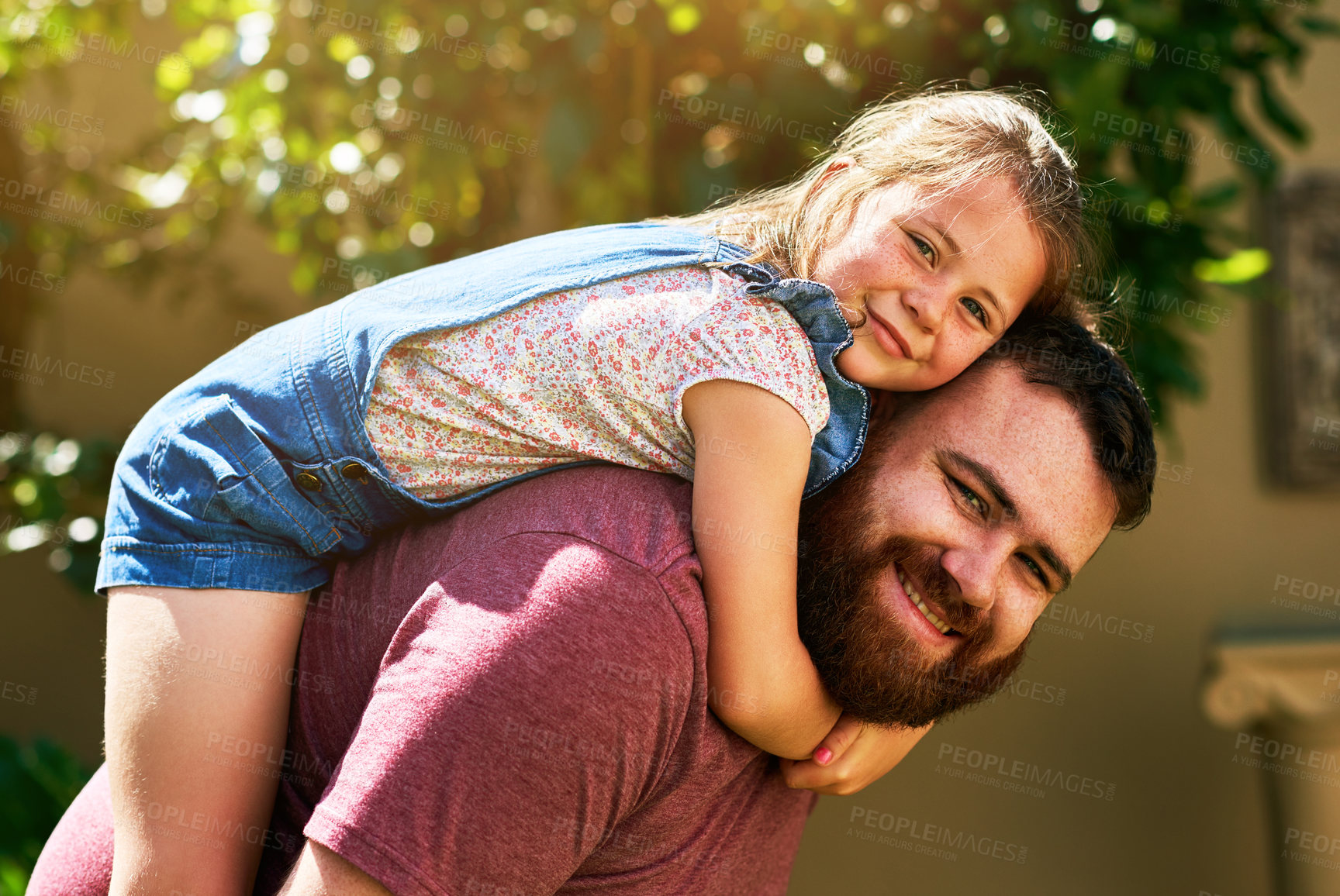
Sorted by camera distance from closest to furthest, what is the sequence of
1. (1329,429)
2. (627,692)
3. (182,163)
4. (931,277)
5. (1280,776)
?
(627,692) < (931,277) < (182,163) < (1280,776) < (1329,429)

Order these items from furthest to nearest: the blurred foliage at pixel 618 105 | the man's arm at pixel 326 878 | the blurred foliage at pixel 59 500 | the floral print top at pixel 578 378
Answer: the blurred foliage at pixel 59 500
the blurred foliage at pixel 618 105
the floral print top at pixel 578 378
the man's arm at pixel 326 878

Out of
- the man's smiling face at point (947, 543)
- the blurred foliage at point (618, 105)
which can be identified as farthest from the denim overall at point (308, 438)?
the blurred foliage at point (618, 105)

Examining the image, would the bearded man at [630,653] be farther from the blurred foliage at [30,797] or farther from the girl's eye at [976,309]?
the blurred foliage at [30,797]

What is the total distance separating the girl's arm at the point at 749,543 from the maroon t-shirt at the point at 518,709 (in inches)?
1.2

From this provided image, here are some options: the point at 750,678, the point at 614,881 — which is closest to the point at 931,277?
the point at 750,678

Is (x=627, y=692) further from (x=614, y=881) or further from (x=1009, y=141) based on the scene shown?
(x=1009, y=141)

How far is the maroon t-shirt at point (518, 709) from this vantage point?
1112mm

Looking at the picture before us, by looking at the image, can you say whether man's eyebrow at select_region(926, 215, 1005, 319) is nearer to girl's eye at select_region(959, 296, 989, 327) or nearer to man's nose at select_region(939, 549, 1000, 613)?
girl's eye at select_region(959, 296, 989, 327)

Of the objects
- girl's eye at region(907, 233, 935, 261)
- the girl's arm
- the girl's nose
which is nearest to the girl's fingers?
the girl's arm

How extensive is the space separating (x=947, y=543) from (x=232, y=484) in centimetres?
94

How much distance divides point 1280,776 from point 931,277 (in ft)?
9.49

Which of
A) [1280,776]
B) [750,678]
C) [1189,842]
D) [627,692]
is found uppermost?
[627,692]

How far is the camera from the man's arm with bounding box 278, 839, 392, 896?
3.58 feet

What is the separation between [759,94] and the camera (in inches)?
104
